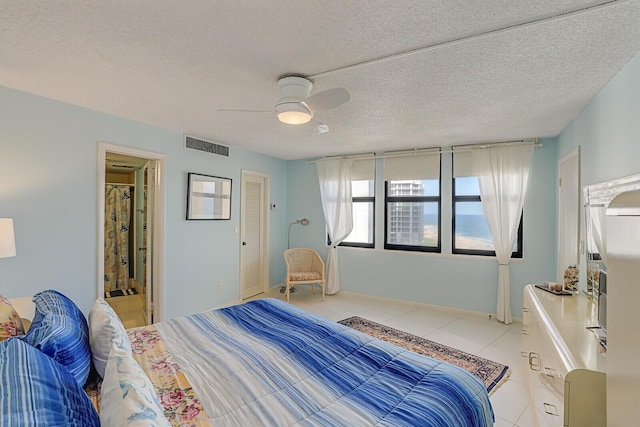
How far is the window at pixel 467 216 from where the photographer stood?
171 inches

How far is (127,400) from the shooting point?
96cm

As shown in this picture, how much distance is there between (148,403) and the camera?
98 centimetres

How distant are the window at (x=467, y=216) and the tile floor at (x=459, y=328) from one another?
0.95 meters

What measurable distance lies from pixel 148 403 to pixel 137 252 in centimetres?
544

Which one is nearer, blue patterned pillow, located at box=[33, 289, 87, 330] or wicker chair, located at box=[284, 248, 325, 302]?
blue patterned pillow, located at box=[33, 289, 87, 330]

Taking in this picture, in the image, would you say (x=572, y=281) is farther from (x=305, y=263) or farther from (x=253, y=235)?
(x=253, y=235)

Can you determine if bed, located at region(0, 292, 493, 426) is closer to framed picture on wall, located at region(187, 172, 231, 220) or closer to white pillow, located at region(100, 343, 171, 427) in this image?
white pillow, located at region(100, 343, 171, 427)

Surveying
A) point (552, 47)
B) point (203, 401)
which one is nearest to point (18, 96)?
point (203, 401)

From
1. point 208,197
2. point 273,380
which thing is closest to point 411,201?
point 208,197

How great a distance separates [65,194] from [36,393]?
8.53 ft

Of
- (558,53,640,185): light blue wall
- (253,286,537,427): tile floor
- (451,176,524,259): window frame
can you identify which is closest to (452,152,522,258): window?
(451,176,524,259): window frame

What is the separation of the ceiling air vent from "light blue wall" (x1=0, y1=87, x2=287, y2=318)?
0.29 ft

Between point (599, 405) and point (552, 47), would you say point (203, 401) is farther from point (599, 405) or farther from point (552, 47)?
point (552, 47)

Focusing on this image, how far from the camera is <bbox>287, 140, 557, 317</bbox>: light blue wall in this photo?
395 cm
